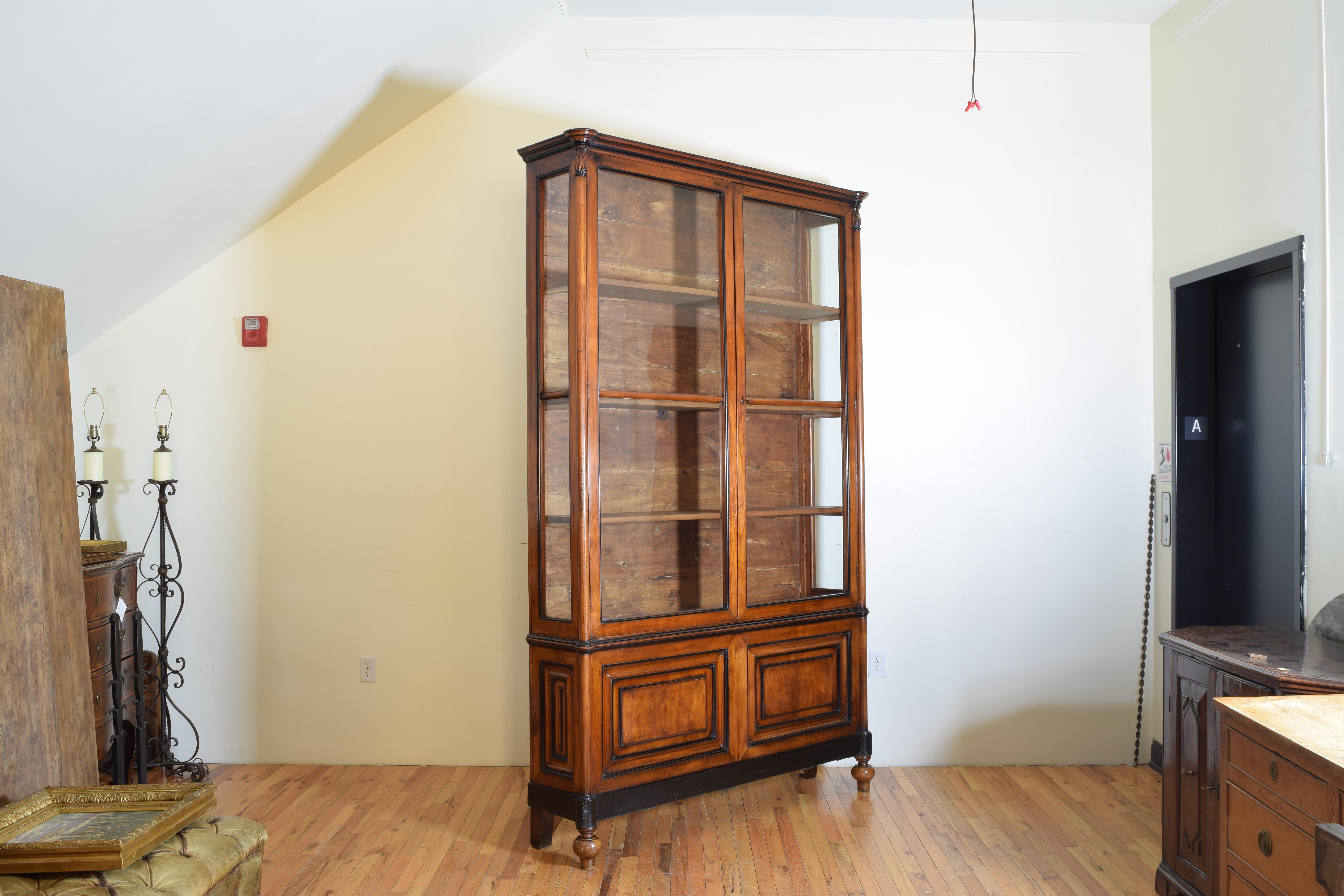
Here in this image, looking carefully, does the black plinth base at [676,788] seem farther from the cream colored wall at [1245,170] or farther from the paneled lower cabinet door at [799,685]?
the cream colored wall at [1245,170]

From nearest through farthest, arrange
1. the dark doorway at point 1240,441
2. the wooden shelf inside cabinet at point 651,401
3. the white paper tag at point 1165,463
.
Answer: the wooden shelf inside cabinet at point 651,401 < the dark doorway at point 1240,441 < the white paper tag at point 1165,463

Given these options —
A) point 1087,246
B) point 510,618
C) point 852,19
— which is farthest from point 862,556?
point 852,19

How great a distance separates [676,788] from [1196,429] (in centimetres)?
232

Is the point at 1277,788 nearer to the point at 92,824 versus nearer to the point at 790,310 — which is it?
the point at 790,310

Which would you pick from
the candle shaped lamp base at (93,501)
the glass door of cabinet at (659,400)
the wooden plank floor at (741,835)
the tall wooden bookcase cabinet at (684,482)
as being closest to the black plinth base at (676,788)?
the tall wooden bookcase cabinet at (684,482)

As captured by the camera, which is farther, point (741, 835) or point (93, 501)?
point (93, 501)

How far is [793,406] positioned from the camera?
305cm

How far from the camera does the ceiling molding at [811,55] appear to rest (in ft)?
11.3

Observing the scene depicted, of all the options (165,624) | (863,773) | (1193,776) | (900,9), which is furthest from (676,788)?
(900,9)

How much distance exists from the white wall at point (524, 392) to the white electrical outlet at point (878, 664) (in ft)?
0.18

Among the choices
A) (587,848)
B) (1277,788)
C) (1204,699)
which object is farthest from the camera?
(587,848)

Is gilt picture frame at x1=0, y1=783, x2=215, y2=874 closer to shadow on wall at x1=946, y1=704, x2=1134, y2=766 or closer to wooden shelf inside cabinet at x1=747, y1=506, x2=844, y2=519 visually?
wooden shelf inside cabinet at x1=747, y1=506, x2=844, y2=519

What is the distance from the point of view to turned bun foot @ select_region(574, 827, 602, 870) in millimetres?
2551

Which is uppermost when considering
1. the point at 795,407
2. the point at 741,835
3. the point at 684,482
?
the point at 795,407
